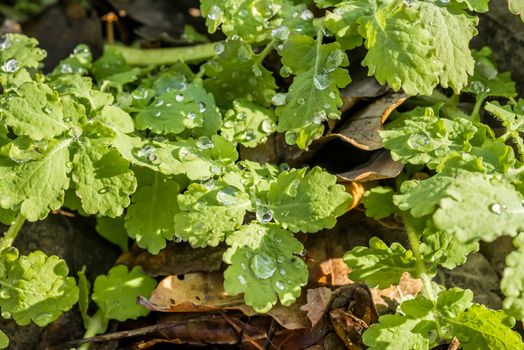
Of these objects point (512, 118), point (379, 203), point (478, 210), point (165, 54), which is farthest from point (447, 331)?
point (165, 54)

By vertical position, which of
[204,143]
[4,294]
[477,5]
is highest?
[477,5]

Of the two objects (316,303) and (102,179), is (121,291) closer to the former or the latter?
(102,179)

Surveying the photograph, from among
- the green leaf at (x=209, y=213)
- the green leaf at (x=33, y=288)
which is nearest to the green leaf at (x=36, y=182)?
the green leaf at (x=33, y=288)

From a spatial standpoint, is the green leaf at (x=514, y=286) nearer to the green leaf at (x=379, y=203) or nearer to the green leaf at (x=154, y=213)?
the green leaf at (x=379, y=203)

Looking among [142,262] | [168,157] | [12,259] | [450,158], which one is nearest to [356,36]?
[450,158]

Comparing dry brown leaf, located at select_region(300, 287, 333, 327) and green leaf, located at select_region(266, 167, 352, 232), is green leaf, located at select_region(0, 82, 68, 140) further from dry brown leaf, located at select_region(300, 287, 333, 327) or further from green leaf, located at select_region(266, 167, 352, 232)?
dry brown leaf, located at select_region(300, 287, 333, 327)

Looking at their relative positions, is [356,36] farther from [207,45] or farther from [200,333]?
[200,333]

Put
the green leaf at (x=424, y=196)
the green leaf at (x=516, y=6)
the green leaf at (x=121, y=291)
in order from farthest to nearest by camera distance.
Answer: the green leaf at (x=121, y=291)
the green leaf at (x=516, y=6)
the green leaf at (x=424, y=196)
